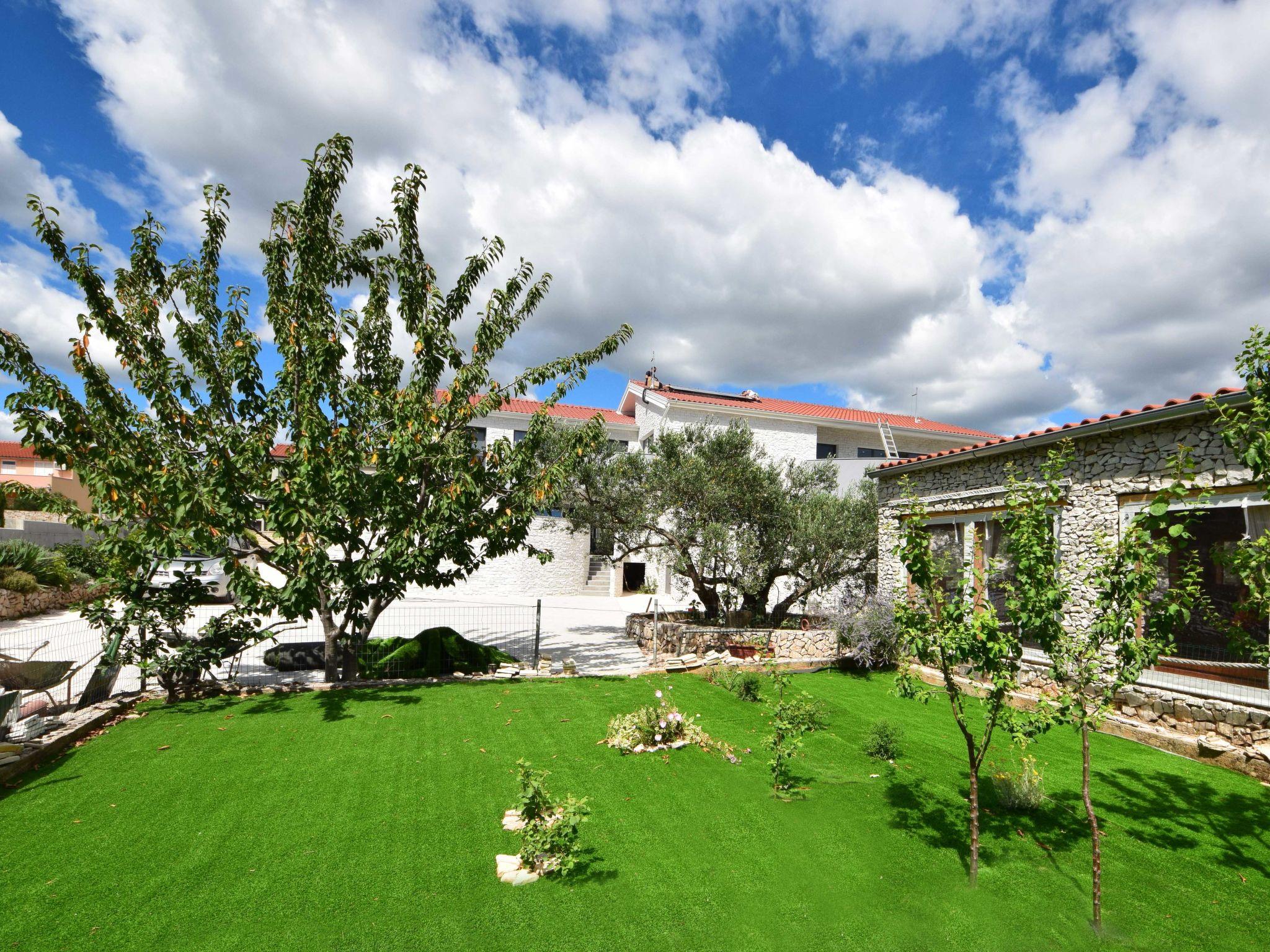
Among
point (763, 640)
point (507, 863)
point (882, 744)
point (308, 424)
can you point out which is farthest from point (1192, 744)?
point (308, 424)

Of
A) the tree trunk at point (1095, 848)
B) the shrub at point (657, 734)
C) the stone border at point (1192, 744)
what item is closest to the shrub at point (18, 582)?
the shrub at point (657, 734)

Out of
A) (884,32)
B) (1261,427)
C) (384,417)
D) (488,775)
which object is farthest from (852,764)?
(884,32)

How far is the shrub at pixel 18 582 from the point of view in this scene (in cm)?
1820

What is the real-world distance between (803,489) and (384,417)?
1144 centimetres

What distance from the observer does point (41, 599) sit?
63.4ft

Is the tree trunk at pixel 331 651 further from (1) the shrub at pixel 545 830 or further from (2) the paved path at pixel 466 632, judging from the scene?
(1) the shrub at pixel 545 830

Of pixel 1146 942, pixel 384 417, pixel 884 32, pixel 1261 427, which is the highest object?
pixel 884 32

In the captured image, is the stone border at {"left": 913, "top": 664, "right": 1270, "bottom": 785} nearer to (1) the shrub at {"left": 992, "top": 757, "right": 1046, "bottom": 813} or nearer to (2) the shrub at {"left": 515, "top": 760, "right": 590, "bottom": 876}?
(1) the shrub at {"left": 992, "top": 757, "right": 1046, "bottom": 813}

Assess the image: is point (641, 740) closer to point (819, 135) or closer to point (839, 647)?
point (839, 647)

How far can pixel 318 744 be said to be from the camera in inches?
307

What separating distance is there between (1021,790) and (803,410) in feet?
82.0

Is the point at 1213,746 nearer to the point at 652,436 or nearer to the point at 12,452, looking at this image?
the point at 652,436

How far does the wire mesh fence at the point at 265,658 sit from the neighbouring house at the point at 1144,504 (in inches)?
337

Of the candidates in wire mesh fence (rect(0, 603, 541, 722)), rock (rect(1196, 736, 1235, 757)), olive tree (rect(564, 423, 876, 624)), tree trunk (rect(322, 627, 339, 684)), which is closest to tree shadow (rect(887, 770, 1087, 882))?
rock (rect(1196, 736, 1235, 757))
